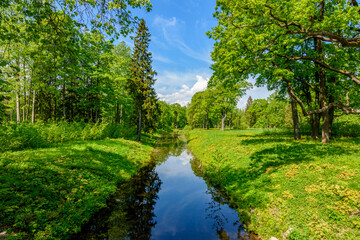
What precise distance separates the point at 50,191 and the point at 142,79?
20.5 meters

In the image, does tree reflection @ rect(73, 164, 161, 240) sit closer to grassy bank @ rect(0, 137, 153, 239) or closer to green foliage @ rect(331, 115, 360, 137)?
grassy bank @ rect(0, 137, 153, 239)

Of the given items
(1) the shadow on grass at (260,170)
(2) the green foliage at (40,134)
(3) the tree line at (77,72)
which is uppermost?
(3) the tree line at (77,72)

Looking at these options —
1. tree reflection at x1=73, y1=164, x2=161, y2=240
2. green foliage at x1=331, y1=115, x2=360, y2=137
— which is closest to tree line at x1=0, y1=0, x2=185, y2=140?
tree reflection at x1=73, y1=164, x2=161, y2=240

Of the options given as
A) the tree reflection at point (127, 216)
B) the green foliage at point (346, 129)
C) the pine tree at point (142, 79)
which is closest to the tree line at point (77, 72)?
the pine tree at point (142, 79)

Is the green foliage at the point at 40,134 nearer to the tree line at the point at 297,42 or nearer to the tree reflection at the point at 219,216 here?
the tree reflection at the point at 219,216

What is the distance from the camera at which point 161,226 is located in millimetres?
7273

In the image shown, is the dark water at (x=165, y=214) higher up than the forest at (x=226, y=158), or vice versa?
the forest at (x=226, y=158)

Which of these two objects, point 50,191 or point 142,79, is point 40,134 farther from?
point 142,79

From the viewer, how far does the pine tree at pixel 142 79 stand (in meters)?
24.2

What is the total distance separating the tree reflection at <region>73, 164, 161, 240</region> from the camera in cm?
628

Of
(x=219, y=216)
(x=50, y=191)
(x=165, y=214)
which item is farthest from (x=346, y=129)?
(x=50, y=191)

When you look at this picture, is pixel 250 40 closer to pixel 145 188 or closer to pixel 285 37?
pixel 285 37

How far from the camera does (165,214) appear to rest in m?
8.23

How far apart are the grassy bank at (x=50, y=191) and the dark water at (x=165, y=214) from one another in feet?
2.47
